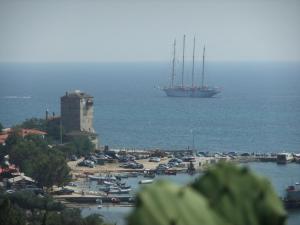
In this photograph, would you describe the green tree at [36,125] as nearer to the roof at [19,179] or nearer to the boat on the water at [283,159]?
the boat on the water at [283,159]

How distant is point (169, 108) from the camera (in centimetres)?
5719

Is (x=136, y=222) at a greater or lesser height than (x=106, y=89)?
greater

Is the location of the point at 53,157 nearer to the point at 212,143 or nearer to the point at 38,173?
the point at 38,173

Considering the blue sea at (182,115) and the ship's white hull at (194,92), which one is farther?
the ship's white hull at (194,92)

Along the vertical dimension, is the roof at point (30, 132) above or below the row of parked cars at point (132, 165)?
above

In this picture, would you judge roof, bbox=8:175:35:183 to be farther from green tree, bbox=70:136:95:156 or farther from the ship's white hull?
the ship's white hull

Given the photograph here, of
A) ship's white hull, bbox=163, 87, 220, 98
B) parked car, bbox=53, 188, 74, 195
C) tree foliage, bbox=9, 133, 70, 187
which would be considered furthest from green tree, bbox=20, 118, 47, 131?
ship's white hull, bbox=163, 87, 220, 98

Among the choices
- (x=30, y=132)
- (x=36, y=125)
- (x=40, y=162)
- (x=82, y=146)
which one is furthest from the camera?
(x=36, y=125)

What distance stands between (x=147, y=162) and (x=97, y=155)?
1447 millimetres

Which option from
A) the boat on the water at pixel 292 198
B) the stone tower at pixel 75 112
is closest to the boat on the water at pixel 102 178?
the boat on the water at pixel 292 198

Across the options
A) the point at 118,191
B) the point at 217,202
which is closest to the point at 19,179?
the point at 118,191

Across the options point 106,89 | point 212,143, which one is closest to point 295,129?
point 212,143

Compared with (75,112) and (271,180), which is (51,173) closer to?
(271,180)

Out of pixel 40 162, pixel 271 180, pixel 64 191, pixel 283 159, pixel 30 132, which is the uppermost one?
pixel 271 180
